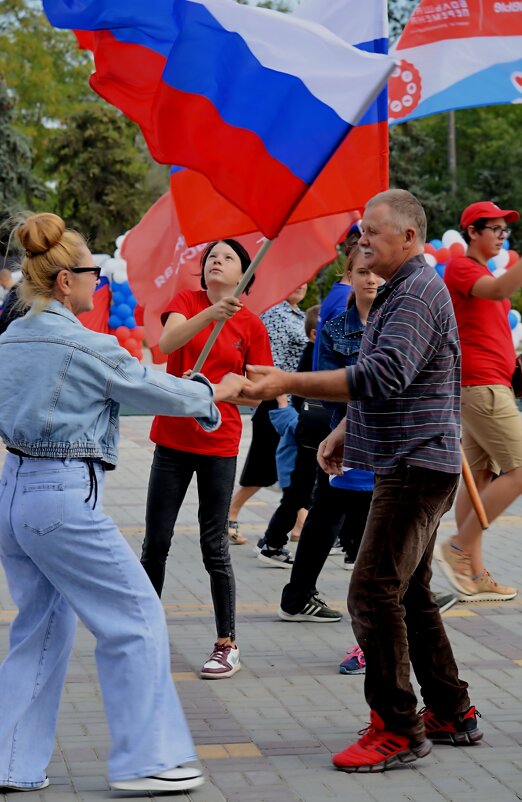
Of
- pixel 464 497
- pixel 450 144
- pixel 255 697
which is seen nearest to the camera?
pixel 255 697

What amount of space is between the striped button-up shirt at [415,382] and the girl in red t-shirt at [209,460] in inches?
48.3

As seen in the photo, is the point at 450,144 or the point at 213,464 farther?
the point at 450,144

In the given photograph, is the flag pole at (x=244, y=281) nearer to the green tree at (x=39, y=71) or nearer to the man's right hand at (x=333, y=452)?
the man's right hand at (x=333, y=452)

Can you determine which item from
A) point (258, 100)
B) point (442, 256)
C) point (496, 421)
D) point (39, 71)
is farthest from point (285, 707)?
point (39, 71)

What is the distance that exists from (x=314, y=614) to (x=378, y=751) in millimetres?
2175

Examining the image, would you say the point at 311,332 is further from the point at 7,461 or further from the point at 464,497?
the point at 7,461

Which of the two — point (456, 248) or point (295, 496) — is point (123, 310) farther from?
point (295, 496)

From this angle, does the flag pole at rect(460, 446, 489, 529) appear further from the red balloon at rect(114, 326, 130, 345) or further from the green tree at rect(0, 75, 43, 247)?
the green tree at rect(0, 75, 43, 247)

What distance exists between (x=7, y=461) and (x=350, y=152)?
5.83ft

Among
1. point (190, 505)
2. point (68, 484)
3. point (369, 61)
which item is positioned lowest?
point (190, 505)

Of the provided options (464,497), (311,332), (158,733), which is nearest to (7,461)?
(158,733)

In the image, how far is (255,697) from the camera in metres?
5.26

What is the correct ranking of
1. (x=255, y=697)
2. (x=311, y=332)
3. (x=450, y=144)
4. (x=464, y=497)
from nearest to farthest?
1. (x=255, y=697)
2. (x=464, y=497)
3. (x=311, y=332)
4. (x=450, y=144)

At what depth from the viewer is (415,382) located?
4328 mm
